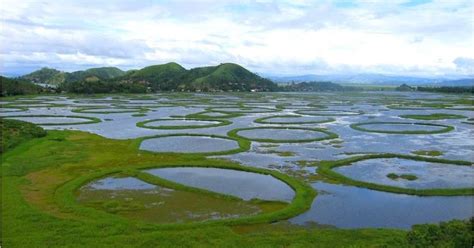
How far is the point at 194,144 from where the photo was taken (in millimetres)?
37625

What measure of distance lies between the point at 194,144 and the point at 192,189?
14.8 m

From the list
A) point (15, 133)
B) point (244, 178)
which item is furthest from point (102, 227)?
point (15, 133)

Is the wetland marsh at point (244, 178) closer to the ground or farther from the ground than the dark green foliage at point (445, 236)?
closer to the ground

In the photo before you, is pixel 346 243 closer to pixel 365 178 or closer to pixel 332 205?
pixel 332 205

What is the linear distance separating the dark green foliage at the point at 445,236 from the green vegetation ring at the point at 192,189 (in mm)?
6632

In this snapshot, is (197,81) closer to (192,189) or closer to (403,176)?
(403,176)

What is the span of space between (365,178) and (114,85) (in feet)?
394

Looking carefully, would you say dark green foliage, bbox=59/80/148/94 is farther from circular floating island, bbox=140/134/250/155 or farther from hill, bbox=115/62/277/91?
circular floating island, bbox=140/134/250/155

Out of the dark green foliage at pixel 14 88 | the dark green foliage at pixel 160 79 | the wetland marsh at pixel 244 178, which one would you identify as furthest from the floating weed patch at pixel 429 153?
the dark green foliage at pixel 160 79

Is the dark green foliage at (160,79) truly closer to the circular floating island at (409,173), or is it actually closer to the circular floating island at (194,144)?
the circular floating island at (194,144)

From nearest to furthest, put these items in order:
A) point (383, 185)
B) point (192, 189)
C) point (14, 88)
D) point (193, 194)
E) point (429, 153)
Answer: point (193, 194)
point (192, 189)
point (383, 185)
point (429, 153)
point (14, 88)

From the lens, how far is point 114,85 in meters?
135

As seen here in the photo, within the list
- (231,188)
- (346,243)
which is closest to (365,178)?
(231,188)

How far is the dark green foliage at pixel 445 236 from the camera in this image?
12273 millimetres
